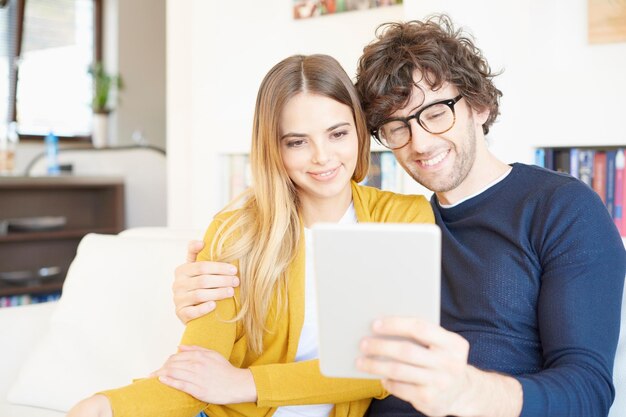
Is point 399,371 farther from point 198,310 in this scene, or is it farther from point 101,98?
point 101,98

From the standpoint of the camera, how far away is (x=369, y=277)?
35.4 inches

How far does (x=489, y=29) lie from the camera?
7.36ft

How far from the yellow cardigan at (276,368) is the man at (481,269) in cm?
5

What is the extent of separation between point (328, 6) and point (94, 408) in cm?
196

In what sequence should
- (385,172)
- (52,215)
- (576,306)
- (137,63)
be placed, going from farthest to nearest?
(137,63) → (52,215) → (385,172) → (576,306)

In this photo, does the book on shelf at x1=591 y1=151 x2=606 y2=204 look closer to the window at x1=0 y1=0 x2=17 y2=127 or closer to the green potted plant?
the green potted plant

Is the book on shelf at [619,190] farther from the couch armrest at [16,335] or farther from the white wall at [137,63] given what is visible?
the white wall at [137,63]

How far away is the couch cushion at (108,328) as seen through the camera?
1.97 meters

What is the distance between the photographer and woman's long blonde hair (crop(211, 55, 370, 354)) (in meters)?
1.49

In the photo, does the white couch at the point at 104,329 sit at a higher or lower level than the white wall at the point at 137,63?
lower

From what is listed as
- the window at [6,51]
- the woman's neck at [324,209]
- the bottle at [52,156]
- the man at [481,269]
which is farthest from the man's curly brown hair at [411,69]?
the window at [6,51]

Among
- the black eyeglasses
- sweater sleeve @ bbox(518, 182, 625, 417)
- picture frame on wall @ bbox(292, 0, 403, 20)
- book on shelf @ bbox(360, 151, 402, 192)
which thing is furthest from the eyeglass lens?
picture frame on wall @ bbox(292, 0, 403, 20)

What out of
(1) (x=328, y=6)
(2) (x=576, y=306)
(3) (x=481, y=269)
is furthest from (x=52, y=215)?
(2) (x=576, y=306)

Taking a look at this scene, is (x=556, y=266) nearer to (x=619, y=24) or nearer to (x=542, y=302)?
(x=542, y=302)
